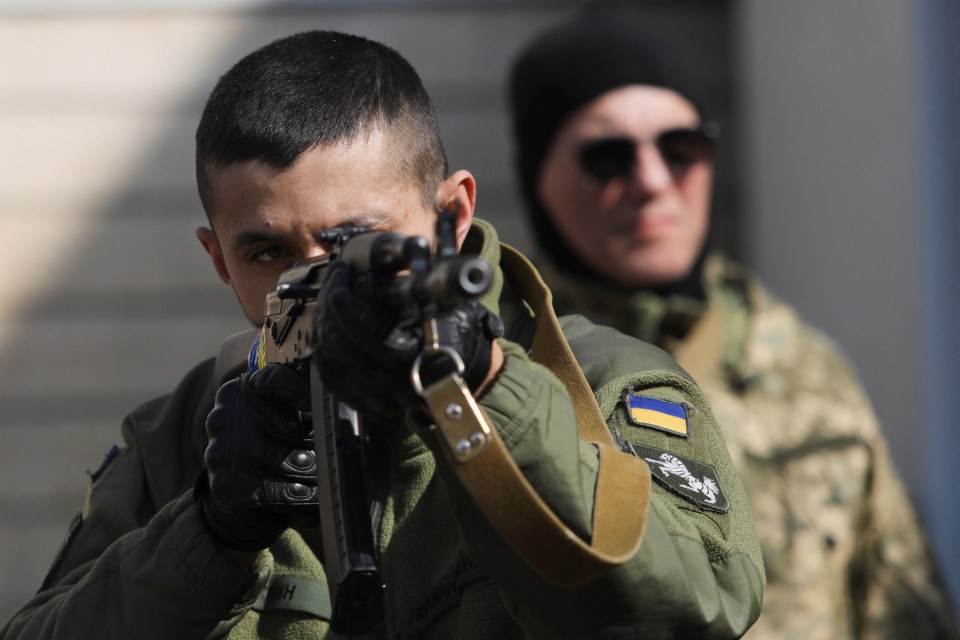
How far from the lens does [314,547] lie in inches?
82.5

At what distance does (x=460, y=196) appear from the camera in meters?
2.16

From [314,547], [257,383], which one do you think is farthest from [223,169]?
[314,547]

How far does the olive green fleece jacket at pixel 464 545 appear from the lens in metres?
1.58

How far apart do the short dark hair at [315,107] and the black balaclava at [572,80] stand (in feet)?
6.74

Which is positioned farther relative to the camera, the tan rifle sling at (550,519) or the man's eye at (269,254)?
the man's eye at (269,254)

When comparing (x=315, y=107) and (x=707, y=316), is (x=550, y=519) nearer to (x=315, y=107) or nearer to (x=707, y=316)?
(x=315, y=107)

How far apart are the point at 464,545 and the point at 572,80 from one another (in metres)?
2.60

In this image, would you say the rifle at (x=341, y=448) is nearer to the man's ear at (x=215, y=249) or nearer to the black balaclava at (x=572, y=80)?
the man's ear at (x=215, y=249)

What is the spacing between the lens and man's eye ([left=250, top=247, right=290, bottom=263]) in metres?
2.02

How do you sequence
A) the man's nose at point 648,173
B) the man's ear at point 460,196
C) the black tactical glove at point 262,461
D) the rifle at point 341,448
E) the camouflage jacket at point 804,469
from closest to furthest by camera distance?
the rifle at point 341,448
the black tactical glove at point 262,461
the man's ear at point 460,196
the camouflage jacket at point 804,469
the man's nose at point 648,173

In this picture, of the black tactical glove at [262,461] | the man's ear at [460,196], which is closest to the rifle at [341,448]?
the black tactical glove at [262,461]

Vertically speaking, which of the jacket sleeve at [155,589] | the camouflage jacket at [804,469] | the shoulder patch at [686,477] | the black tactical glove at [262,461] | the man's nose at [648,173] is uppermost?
the black tactical glove at [262,461]

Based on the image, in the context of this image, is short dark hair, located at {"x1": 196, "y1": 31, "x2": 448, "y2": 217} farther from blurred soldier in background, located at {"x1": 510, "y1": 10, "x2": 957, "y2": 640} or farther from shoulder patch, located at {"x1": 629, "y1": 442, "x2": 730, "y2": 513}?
blurred soldier in background, located at {"x1": 510, "y1": 10, "x2": 957, "y2": 640}

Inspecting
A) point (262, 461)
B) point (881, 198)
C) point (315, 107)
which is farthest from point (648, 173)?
point (262, 461)
